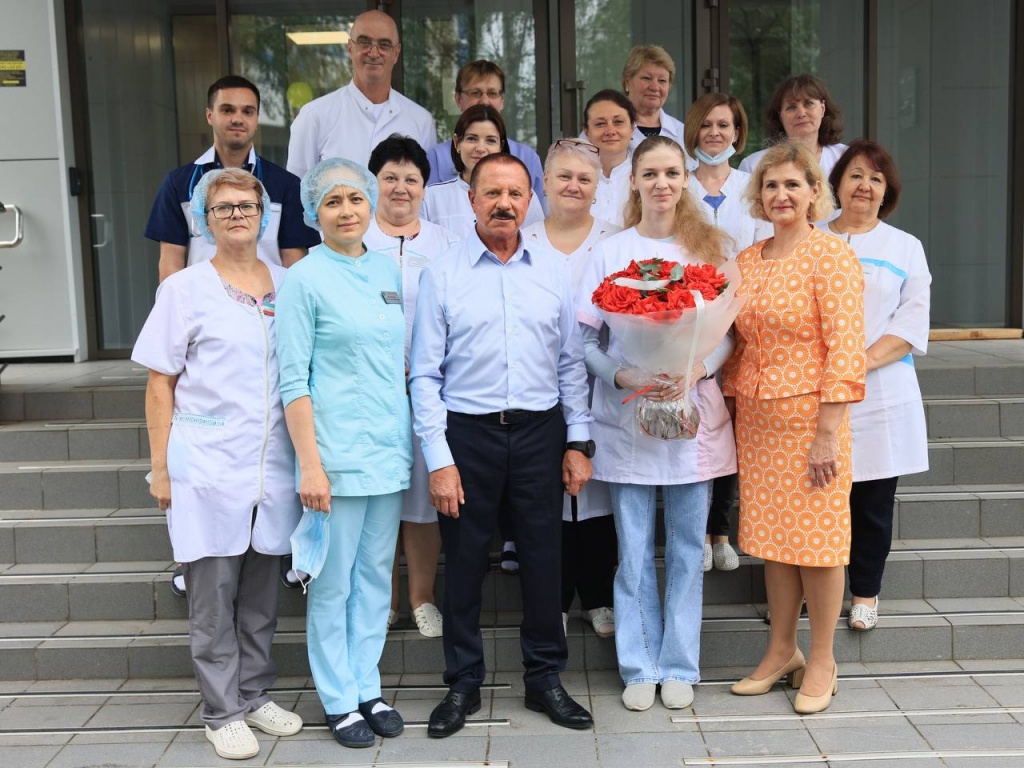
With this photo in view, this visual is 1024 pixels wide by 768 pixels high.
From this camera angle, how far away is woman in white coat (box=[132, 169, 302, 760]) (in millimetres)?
3350

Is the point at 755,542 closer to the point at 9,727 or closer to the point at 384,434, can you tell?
the point at 384,434

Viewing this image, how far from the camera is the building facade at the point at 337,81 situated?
6965 mm

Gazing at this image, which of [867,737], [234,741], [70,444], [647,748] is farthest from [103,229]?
[867,737]

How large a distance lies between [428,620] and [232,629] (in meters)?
0.83

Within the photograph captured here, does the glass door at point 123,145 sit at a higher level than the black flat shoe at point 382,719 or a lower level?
higher

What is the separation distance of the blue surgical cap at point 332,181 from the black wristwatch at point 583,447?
1025mm

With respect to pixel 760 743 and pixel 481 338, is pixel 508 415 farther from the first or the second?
pixel 760 743

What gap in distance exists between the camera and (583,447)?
358 cm

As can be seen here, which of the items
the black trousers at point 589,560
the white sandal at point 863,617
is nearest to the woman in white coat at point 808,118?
the black trousers at point 589,560

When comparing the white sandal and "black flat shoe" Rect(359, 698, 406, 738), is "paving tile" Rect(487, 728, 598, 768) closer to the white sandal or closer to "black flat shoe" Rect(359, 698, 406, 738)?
"black flat shoe" Rect(359, 698, 406, 738)

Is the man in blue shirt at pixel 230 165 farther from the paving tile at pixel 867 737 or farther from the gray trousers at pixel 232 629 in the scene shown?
the paving tile at pixel 867 737

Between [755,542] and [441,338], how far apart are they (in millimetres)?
1286

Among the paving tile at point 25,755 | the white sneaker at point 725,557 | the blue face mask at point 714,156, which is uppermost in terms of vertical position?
the blue face mask at point 714,156

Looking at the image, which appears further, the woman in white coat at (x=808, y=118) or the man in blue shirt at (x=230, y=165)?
the woman in white coat at (x=808, y=118)
